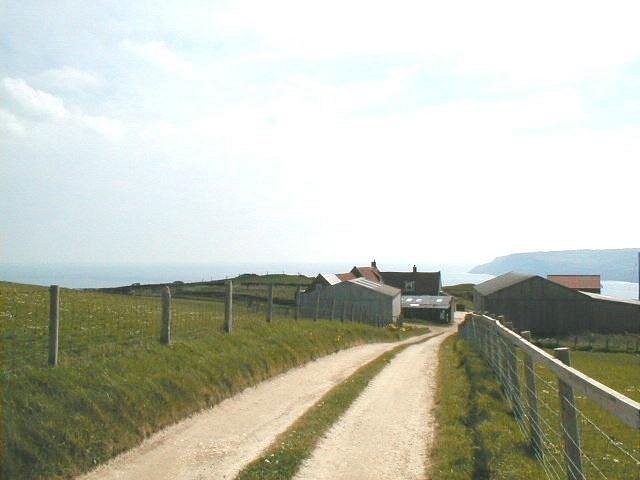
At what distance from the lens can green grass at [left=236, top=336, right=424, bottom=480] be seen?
28.1 ft

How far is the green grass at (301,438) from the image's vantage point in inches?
337

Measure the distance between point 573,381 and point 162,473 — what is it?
20.0 ft

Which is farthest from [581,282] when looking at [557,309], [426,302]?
[557,309]

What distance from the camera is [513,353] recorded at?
11031mm

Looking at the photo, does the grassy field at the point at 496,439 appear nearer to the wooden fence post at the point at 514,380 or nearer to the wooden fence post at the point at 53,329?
the wooden fence post at the point at 514,380

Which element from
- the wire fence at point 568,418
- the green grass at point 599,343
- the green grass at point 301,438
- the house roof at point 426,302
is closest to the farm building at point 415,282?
the house roof at point 426,302

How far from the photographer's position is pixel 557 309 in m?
61.5

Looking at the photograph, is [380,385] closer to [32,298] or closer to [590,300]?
[32,298]

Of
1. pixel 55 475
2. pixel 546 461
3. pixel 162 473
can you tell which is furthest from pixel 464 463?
pixel 55 475

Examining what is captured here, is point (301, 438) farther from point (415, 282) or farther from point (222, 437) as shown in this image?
point (415, 282)

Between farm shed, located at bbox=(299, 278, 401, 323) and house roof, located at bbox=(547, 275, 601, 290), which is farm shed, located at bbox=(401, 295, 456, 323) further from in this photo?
house roof, located at bbox=(547, 275, 601, 290)

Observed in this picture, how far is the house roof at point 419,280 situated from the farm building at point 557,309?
121 ft

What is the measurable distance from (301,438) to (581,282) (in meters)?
89.3

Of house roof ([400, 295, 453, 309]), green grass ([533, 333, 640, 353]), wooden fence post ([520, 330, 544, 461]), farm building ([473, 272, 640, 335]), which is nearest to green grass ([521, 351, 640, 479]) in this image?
wooden fence post ([520, 330, 544, 461])
